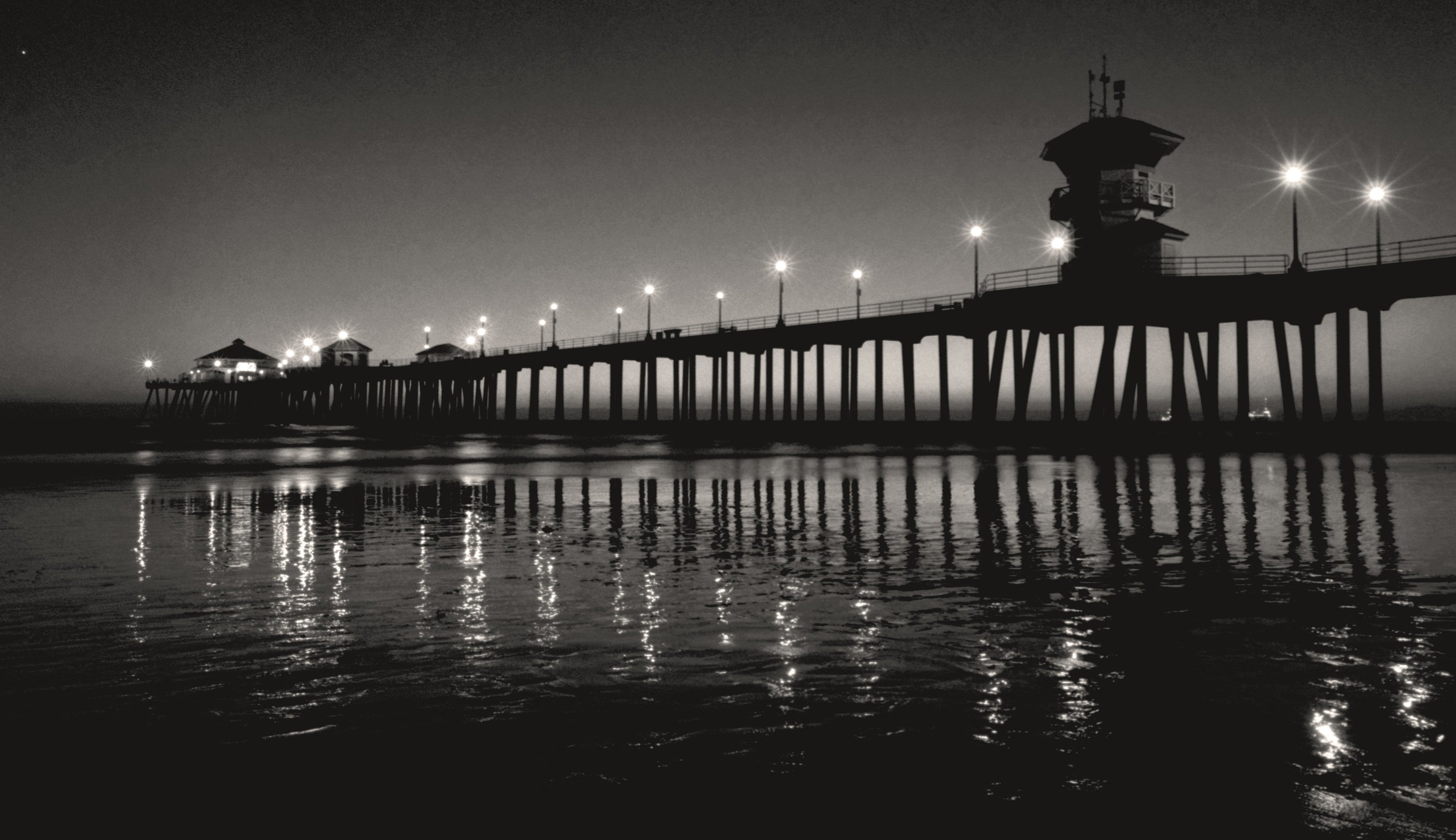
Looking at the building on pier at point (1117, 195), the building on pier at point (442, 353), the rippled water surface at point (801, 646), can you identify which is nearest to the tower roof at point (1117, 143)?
the building on pier at point (1117, 195)

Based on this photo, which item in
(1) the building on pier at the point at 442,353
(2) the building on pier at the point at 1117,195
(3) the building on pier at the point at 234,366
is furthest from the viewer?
(3) the building on pier at the point at 234,366

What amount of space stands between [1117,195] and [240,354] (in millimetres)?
132390

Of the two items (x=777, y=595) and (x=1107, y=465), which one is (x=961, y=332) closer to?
(x=1107, y=465)

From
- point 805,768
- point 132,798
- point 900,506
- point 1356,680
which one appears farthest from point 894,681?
point 900,506

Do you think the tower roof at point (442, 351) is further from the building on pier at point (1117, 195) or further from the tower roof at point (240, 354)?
the building on pier at point (1117, 195)

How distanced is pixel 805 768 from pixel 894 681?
148cm

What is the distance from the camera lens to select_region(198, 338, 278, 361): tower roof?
471 ft

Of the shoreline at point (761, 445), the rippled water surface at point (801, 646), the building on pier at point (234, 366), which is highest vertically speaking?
the building on pier at point (234, 366)

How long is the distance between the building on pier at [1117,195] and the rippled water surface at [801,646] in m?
39.7

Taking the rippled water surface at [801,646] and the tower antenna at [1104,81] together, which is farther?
the tower antenna at [1104,81]

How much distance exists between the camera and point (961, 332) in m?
49.5

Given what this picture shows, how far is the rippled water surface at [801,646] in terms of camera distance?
13.8ft

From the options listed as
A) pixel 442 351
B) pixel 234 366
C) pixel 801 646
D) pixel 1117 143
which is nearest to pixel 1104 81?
pixel 1117 143

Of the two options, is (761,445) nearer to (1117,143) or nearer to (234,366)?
(1117,143)
